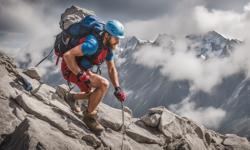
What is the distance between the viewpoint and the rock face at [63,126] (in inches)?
449

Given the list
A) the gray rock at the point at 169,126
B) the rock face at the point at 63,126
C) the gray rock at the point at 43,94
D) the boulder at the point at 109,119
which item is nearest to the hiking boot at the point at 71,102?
the rock face at the point at 63,126

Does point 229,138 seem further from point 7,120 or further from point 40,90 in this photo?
point 7,120

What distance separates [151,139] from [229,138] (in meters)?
8.95

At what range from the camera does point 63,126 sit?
13211mm

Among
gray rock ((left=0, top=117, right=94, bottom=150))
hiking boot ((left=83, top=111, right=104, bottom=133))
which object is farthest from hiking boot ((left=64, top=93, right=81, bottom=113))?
gray rock ((left=0, top=117, right=94, bottom=150))

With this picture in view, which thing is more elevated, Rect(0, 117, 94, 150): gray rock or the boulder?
the boulder

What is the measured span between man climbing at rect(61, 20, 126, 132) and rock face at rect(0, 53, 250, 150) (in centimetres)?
113

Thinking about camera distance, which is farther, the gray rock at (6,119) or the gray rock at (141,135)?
the gray rock at (141,135)

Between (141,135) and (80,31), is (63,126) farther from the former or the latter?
(141,135)

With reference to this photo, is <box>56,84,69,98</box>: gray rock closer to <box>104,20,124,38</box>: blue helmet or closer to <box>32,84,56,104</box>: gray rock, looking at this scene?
<box>32,84,56,104</box>: gray rock

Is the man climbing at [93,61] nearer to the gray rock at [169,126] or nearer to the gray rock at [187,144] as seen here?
the gray rock at [169,126]

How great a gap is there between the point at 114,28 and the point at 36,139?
15.2 ft

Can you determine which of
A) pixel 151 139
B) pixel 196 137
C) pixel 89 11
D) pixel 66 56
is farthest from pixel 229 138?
pixel 66 56

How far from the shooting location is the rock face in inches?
449
